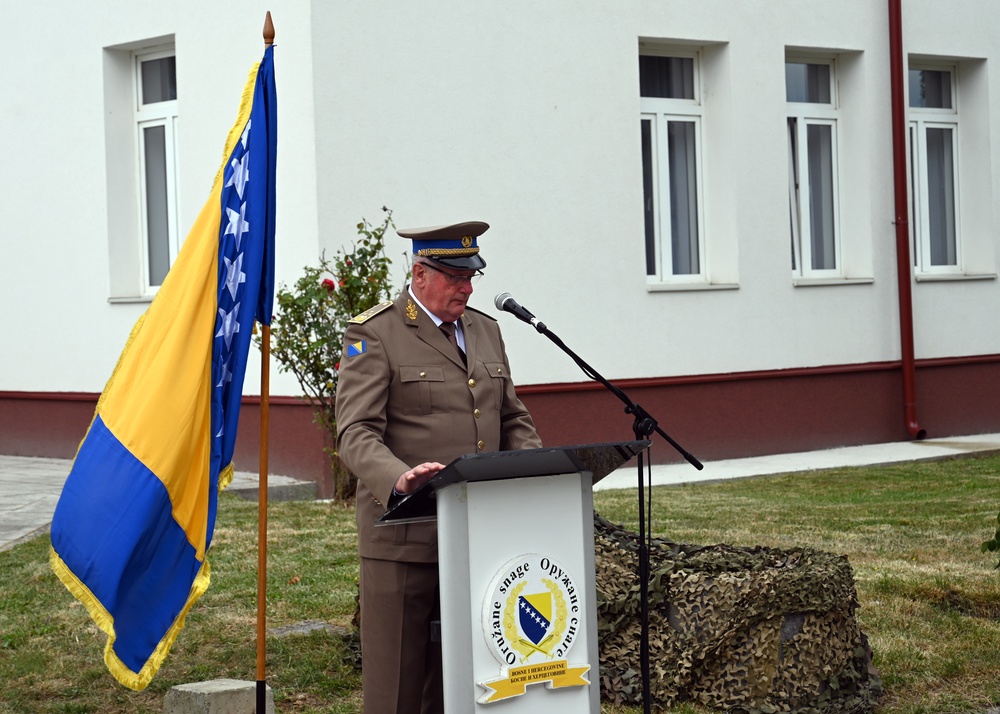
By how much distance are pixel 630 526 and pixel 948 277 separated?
6.71 meters

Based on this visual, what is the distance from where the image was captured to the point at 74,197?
12.9 meters

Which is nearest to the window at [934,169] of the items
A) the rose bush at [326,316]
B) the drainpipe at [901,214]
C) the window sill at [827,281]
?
the drainpipe at [901,214]

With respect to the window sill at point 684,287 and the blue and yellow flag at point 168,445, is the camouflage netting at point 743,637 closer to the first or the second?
the blue and yellow flag at point 168,445

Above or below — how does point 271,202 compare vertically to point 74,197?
below

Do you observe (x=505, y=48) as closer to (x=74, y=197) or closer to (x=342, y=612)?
(x=74, y=197)

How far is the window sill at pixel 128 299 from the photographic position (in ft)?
40.5

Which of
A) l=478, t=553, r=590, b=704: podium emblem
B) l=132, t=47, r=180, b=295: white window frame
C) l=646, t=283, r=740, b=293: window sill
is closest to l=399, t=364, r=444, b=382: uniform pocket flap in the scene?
l=478, t=553, r=590, b=704: podium emblem

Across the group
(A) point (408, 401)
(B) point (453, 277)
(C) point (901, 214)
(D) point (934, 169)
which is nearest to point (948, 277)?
(C) point (901, 214)

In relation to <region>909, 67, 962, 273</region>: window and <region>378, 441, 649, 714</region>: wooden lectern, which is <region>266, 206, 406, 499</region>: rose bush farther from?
<region>909, 67, 962, 273</region>: window

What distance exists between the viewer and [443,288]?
4.35m

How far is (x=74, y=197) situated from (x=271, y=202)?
8.58m

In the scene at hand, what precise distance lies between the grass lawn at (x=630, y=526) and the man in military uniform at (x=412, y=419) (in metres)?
1.25

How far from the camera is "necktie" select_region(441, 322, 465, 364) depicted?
4.43m

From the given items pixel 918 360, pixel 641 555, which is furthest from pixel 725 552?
pixel 918 360
